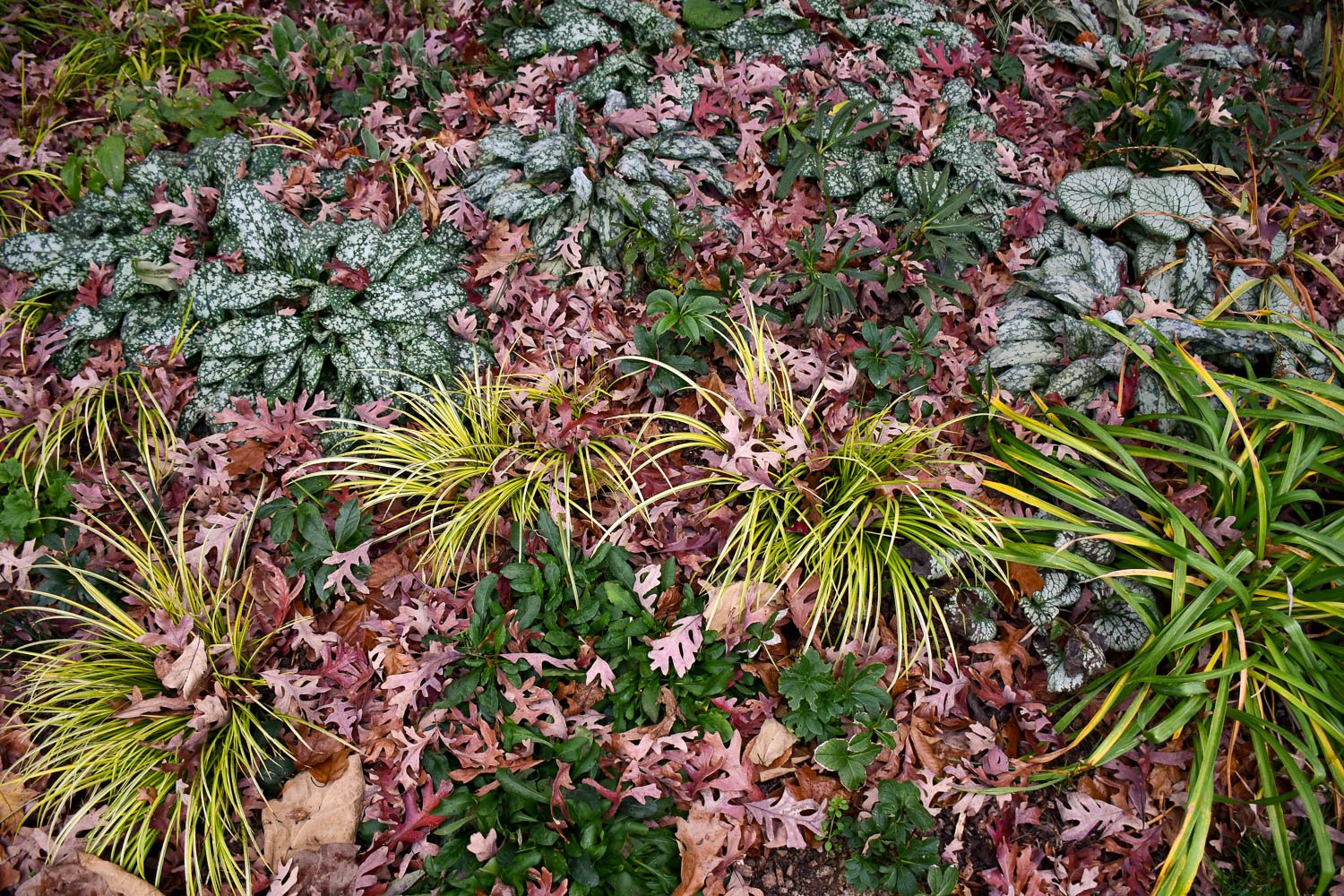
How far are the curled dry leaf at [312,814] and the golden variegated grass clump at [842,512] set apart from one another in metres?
1.30

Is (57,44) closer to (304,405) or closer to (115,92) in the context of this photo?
(115,92)

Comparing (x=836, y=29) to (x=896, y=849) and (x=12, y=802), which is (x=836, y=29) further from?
(x=12, y=802)

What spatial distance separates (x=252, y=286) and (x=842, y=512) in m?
2.47

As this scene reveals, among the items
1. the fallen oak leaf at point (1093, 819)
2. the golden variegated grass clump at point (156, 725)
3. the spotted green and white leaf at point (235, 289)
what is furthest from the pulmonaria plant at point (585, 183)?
the fallen oak leaf at point (1093, 819)

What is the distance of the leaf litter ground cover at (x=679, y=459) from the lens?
2.39 metres

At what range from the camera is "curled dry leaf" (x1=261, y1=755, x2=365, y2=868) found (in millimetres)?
2307

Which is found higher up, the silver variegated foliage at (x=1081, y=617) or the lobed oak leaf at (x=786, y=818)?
the silver variegated foliage at (x=1081, y=617)

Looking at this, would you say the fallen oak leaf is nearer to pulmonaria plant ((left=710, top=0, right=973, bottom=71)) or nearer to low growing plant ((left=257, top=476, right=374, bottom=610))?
low growing plant ((left=257, top=476, right=374, bottom=610))

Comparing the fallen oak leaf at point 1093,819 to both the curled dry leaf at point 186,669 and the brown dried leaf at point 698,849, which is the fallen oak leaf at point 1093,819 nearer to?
the brown dried leaf at point 698,849

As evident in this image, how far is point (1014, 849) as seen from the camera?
2.40 m

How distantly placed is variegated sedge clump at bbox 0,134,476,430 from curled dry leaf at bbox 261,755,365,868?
4.47 feet

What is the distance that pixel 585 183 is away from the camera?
3.26 meters

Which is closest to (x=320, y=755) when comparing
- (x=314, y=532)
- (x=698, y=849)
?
(x=314, y=532)

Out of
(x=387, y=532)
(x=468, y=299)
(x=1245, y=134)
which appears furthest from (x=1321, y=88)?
(x=387, y=532)
